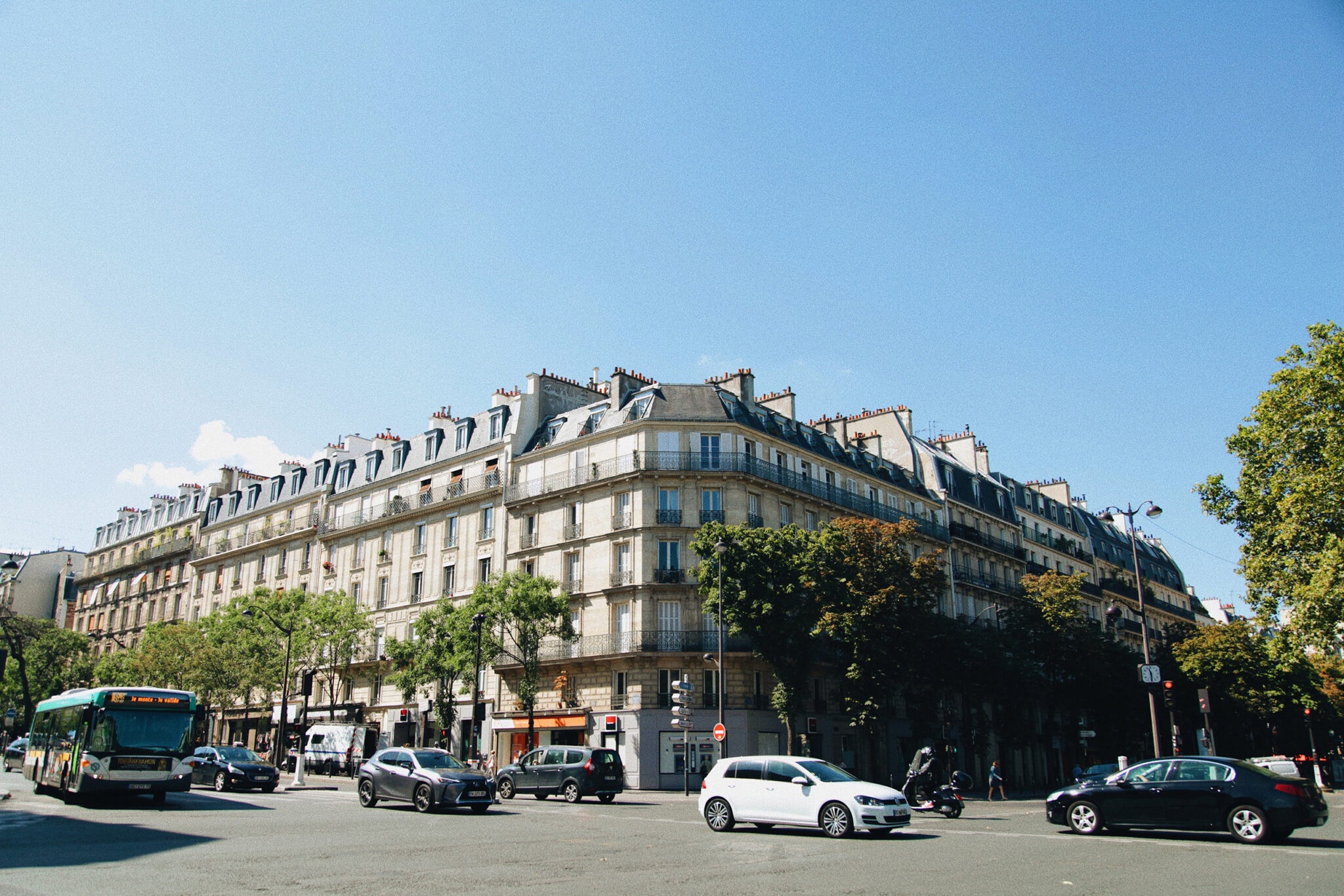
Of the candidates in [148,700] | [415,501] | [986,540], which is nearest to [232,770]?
[148,700]

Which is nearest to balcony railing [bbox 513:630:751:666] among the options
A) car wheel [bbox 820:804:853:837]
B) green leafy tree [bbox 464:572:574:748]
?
green leafy tree [bbox 464:572:574:748]

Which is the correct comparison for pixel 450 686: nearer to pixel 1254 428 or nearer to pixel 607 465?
pixel 607 465

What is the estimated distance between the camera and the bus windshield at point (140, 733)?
803 inches

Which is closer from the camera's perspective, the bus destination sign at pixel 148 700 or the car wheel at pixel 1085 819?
the car wheel at pixel 1085 819

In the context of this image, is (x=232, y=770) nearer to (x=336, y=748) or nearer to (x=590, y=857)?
(x=336, y=748)

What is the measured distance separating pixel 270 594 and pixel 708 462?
2580 centimetres

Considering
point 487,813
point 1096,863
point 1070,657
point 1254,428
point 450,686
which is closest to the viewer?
point 1096,863

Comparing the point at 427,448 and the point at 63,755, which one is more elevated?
the point at 427,448

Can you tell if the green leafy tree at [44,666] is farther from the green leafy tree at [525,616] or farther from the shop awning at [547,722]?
the green leafy tree at [525,616]

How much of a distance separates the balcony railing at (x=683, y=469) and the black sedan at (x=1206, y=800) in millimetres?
24697

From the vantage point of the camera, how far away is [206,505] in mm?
68250

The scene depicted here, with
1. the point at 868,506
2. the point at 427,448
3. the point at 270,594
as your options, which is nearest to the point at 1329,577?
the point at 868,506

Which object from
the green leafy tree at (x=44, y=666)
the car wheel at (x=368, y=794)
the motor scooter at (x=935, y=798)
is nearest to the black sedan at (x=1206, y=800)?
the motor scooter at (x=935, y=798)

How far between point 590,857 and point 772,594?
22062 millimetres
